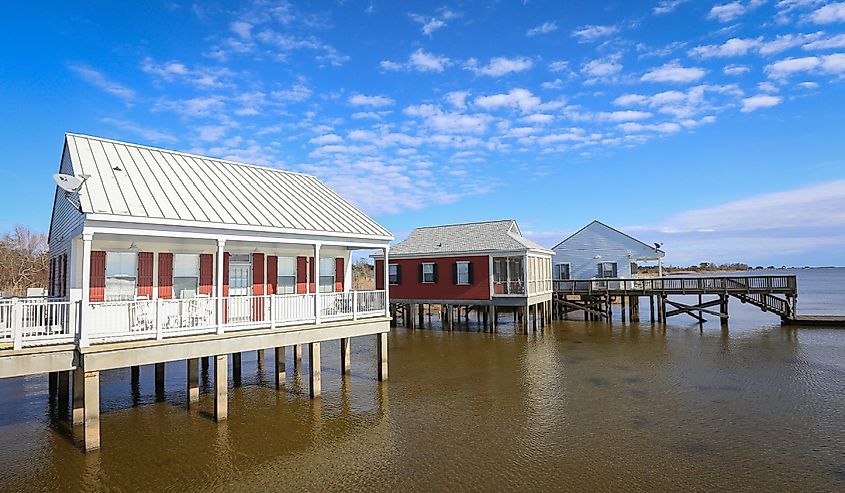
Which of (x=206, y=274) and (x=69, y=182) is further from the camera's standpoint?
(x=206, y=274)

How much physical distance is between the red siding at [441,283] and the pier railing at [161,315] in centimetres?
1412

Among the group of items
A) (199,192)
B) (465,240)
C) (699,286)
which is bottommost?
(699,286)

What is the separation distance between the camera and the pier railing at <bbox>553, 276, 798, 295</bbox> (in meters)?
33.3

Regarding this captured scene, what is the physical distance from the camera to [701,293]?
34.3 metres

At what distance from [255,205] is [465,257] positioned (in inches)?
704

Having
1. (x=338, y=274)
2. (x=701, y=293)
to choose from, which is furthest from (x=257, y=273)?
(x=701, y=293)

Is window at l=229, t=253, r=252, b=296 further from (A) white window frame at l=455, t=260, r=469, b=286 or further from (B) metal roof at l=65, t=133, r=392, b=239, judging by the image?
(A) white window frame at l=455, t=260, r=469, b=286

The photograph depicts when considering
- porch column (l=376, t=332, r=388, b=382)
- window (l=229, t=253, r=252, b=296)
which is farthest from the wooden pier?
window (l=229, t=253, r=252, b=296)

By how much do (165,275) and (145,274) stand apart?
0.56 meters

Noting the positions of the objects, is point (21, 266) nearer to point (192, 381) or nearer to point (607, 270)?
point (192, 381)

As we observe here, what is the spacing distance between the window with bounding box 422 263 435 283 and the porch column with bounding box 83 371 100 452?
22.9 meters

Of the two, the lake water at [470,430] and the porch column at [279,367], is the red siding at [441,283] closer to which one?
the lake water at [470,430]

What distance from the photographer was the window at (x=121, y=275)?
567 inches

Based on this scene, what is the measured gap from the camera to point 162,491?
32.1 feet
